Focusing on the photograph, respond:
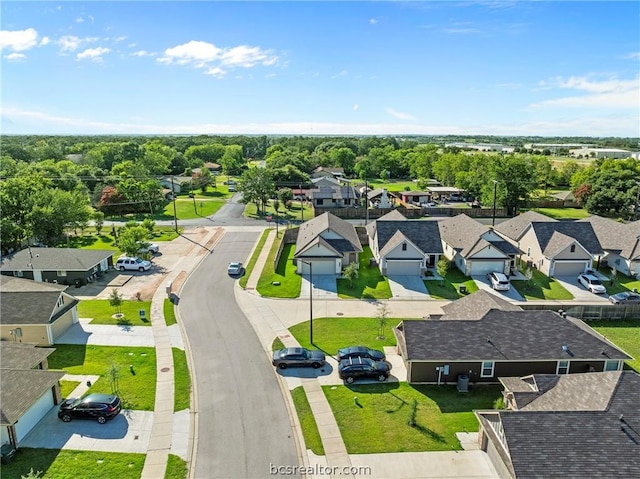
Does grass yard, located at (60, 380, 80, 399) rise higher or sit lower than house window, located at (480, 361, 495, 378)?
lower

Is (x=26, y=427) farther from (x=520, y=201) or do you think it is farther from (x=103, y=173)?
(x=103, y=173)

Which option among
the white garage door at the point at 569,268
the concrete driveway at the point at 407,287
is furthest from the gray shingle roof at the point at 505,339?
the white garage door at the point at 569,268

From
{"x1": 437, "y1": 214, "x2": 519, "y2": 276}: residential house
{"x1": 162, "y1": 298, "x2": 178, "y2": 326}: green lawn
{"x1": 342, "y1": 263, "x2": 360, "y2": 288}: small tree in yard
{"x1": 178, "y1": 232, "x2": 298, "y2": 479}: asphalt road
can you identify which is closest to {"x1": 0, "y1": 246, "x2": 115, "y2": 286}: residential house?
{"x1": 162, "y1": 298, "x2": 178, "y2": 326}: green lawn

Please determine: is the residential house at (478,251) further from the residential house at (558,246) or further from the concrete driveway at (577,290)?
the concrete driveway at (577,290)

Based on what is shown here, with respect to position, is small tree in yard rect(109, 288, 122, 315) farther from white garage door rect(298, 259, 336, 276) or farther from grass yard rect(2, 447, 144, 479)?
white garage door rect(298, 259, 336, 276)

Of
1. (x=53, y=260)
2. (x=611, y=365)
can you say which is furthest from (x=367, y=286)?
(x=53, y=260)

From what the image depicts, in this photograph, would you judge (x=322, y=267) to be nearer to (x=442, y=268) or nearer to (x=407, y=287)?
(x=407, y=287)

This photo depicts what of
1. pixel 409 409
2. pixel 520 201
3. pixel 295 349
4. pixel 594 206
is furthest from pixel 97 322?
pixel 594 206
